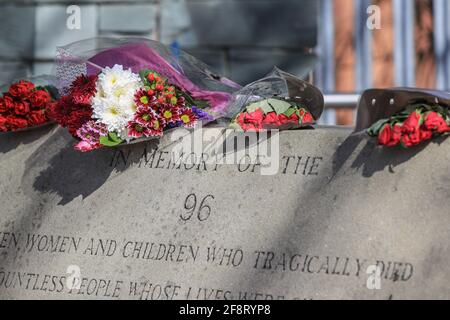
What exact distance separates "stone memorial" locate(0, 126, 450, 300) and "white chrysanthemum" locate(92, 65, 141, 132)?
0.16 meters

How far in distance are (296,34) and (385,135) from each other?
2653mm

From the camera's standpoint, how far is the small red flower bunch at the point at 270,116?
3168 millimetres

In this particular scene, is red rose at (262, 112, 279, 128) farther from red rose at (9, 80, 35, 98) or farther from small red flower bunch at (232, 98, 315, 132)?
red rose at (9, 80, 35, 98)

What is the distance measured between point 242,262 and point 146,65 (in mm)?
814

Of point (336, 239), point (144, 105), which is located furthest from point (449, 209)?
point (144, 105)

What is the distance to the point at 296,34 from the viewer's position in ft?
17.8

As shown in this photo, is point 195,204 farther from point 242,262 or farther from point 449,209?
point 449,209

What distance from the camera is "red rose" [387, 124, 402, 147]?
9.25 ft

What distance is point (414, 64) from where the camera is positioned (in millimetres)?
5336

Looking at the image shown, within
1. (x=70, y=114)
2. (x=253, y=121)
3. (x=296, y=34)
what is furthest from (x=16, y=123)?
(x=296, y=34)

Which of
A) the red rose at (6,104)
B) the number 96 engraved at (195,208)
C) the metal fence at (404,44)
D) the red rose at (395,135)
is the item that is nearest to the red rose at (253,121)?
the number 96 engraved at (195,208)

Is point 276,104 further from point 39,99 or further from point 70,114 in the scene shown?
point 39,99

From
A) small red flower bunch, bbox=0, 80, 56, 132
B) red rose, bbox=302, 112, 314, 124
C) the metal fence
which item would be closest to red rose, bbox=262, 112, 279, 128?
red rose, bbox=302, 112, 314, 124

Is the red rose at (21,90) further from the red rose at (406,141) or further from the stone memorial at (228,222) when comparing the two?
the red rose at (406,141)
